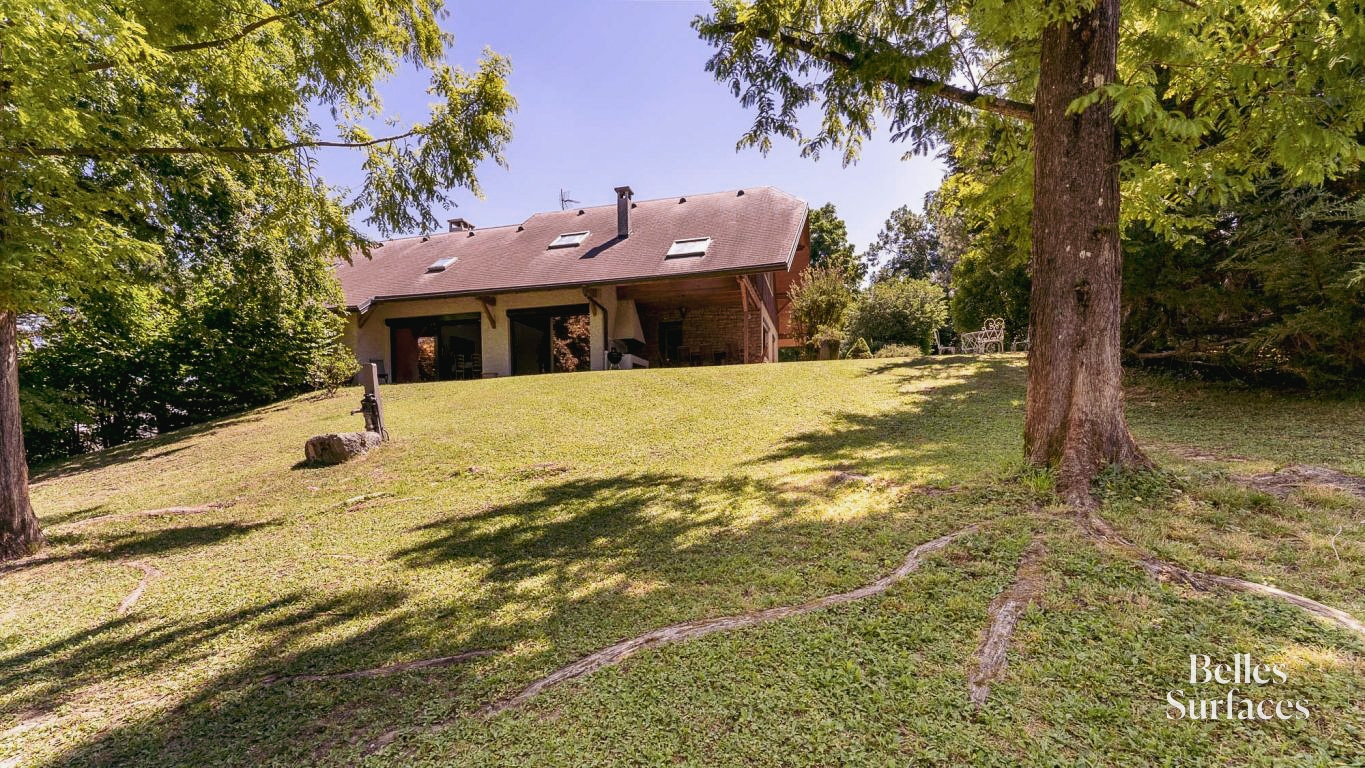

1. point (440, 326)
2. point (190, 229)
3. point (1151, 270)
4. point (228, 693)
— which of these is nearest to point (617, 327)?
point (440, 326)

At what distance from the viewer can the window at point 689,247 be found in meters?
15.8

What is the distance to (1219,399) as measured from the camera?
25.0ft

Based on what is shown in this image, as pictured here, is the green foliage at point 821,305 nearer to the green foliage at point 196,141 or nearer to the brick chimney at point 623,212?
the brick chimney at point 623,212

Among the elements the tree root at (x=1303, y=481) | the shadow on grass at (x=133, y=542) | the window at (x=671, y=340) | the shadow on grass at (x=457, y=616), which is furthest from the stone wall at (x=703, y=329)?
the tree root at (x=1303, y=481)

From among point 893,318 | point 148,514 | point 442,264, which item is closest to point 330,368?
point 442,264

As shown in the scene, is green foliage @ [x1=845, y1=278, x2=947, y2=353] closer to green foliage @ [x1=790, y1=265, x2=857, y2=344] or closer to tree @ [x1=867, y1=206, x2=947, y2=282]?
green foliage @ [x1=790, y1=265, x2=857, y2=344]

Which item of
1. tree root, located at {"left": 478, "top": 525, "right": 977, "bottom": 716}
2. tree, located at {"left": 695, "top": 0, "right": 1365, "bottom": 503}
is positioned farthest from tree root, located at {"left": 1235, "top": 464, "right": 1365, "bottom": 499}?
tree root, located at {"left": 478, "top": 525, "right": 977, "bottom": 716}

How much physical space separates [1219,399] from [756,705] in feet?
30.8

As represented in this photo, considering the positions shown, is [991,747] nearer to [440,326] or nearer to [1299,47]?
[1299,47]

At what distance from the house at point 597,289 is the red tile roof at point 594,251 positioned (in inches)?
2.5

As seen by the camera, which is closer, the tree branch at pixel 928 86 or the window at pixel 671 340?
the tree branch at pixel 928 86

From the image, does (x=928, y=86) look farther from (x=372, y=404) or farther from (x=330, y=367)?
(x=330, y=367)

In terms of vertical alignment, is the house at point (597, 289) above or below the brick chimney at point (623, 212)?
below

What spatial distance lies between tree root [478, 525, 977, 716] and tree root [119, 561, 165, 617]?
143 inches
